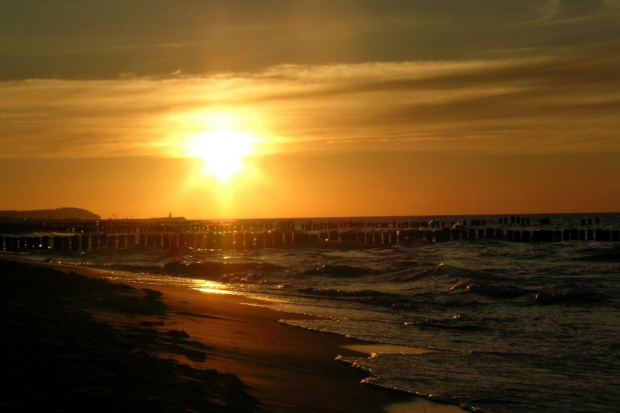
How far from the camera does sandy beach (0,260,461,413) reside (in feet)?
17.7

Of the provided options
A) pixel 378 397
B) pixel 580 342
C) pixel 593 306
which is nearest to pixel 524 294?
pixel 593 306

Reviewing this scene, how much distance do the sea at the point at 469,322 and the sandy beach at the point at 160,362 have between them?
0.59m

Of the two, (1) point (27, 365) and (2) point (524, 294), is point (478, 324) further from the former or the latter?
(1) point (27, 365)

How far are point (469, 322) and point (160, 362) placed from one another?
833cm

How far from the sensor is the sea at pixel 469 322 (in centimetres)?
786

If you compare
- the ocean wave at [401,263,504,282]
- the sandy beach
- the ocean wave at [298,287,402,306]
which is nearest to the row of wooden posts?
the ocean wave at [401,263,504,282]

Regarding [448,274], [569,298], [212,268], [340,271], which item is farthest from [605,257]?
[212,268]

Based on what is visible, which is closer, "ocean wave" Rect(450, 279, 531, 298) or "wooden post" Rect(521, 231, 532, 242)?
"ocean wave" Rect(450, 279, 531, 298)

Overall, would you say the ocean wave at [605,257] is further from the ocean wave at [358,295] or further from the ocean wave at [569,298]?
the ocean wave at [358,295]

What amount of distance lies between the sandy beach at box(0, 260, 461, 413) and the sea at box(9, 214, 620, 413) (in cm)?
59

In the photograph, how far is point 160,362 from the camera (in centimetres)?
680

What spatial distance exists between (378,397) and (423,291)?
41.1 feet

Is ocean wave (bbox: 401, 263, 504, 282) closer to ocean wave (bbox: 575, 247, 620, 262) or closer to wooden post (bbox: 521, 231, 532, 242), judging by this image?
ocean wave (bbox: 575, 247, 620, 262)

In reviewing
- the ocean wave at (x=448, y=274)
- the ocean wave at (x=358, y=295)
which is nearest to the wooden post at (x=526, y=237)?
the ocean wave at (x=448, y=274)
